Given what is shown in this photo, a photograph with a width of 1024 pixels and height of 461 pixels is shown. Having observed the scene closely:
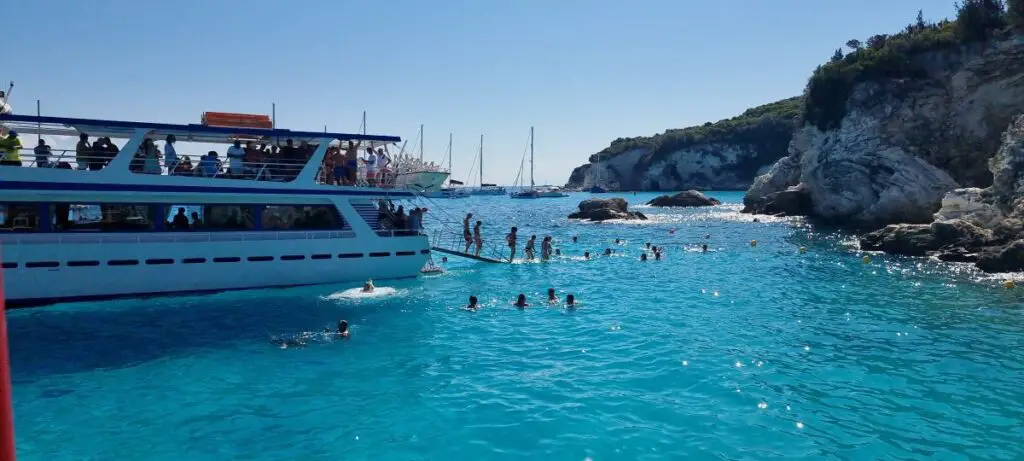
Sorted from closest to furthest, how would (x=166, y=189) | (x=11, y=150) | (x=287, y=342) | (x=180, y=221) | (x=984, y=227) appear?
(x=287, y=342) < (x=11, y=150) < (x=166, y=189) < (x=180, y=221) < (x=984, y=227)

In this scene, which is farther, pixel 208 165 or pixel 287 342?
pixel 208 165

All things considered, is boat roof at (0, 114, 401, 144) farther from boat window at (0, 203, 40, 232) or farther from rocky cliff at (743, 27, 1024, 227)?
rocky cliff at (743, 27, 1024, 227)

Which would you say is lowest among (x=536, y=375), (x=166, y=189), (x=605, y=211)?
(x=536, y=375)

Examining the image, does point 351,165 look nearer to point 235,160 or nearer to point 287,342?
point 235,160

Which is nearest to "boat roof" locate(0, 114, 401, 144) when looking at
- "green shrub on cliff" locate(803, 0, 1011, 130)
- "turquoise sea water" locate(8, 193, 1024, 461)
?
"turquoise sea water" locate(8, 193, 1024, 461)

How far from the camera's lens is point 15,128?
19.3m

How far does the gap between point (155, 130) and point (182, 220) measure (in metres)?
2.98

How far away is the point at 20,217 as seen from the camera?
60.6 ft

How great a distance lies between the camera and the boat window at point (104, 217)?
1880 cm

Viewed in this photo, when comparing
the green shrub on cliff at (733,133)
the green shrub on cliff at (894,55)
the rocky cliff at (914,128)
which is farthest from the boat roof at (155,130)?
the green shrub on cliff at (733,133)

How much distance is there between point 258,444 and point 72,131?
15.5 metres

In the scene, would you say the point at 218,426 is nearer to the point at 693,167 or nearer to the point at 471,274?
the point at 471,274

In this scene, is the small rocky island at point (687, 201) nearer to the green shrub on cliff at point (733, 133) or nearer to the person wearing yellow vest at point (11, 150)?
the green shrub on cliff at point (733, 133)

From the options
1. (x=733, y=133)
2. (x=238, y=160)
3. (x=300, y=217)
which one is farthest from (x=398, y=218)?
(x=733, y=133)
